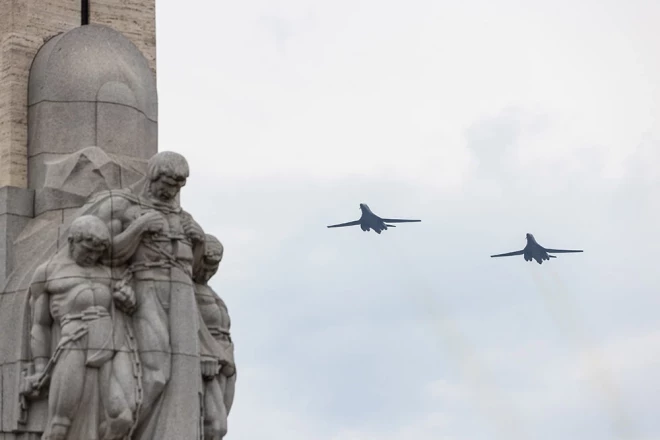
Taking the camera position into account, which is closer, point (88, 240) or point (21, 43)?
point (88, 240)

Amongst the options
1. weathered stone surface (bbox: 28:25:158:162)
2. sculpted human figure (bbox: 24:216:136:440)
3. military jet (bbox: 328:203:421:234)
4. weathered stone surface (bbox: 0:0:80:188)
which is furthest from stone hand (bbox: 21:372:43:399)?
military jet (bbox: 328:203:421:234)

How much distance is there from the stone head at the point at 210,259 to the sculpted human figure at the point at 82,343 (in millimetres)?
1489

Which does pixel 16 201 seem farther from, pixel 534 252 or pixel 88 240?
pixel 534 252

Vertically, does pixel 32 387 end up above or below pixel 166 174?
below

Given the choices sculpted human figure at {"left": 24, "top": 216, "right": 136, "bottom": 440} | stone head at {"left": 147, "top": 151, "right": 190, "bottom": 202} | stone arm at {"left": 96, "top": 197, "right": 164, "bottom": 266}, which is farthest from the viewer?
stone head at {"left": 147, "top": 151, "right": 190, "bottom": 202}

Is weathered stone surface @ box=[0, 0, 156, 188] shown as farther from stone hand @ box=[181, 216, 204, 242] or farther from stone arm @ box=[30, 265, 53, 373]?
stone arm @ box=[30, 265, 53, 373]

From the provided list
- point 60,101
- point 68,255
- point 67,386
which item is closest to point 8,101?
point 60,101

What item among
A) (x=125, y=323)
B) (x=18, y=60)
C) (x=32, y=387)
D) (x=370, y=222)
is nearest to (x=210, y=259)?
(x=125, y=323)

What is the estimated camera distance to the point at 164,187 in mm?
19047

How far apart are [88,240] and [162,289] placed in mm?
1052

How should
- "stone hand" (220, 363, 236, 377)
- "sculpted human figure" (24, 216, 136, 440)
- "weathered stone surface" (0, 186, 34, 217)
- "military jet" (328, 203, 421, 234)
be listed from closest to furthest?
"sculpted human figure" (24, 216, 136, 440) < "weathered stone surface" (0, 186, 34, 217) < "stone hand" (220, 363, 236, 377) < "military jet" (328, 203, 421, 234)

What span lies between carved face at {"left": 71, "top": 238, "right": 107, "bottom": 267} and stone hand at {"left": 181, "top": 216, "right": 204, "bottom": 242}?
1105 mm

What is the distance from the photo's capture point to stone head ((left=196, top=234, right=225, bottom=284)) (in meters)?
19.8

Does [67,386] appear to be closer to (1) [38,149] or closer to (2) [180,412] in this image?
(2) [180,412]
